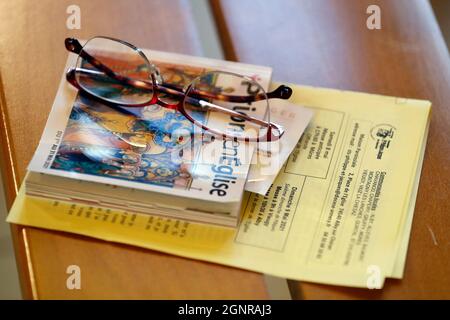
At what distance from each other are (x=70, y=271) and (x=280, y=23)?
0.43 m

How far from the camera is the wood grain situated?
0.61 metres

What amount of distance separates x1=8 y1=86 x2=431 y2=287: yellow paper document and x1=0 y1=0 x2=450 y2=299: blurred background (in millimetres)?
188

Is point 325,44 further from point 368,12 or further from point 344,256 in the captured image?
point 344,256

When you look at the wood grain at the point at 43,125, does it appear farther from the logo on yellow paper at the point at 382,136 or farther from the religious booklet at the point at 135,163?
the logo on yellow paper at the point at 382,136

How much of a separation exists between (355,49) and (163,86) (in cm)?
26

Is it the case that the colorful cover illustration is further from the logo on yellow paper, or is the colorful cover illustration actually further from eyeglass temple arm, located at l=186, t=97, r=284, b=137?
the logo on yellow paper

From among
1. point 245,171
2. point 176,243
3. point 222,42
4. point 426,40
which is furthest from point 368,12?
point 176,243

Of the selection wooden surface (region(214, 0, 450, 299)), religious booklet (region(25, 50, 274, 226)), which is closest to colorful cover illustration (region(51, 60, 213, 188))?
religious booklet (region(25, 50, 274, 226))

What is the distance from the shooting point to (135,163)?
0.67 m

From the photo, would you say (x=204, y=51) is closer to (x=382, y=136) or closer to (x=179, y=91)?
(x=179, y=91)

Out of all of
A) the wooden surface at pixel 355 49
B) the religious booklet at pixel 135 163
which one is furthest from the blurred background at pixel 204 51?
the religious booklet at pixel 135 163

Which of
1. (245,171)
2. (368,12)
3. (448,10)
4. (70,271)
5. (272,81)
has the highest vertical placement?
(448,10)

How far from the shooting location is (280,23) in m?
0.84

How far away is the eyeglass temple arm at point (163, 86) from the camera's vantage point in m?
0.73
